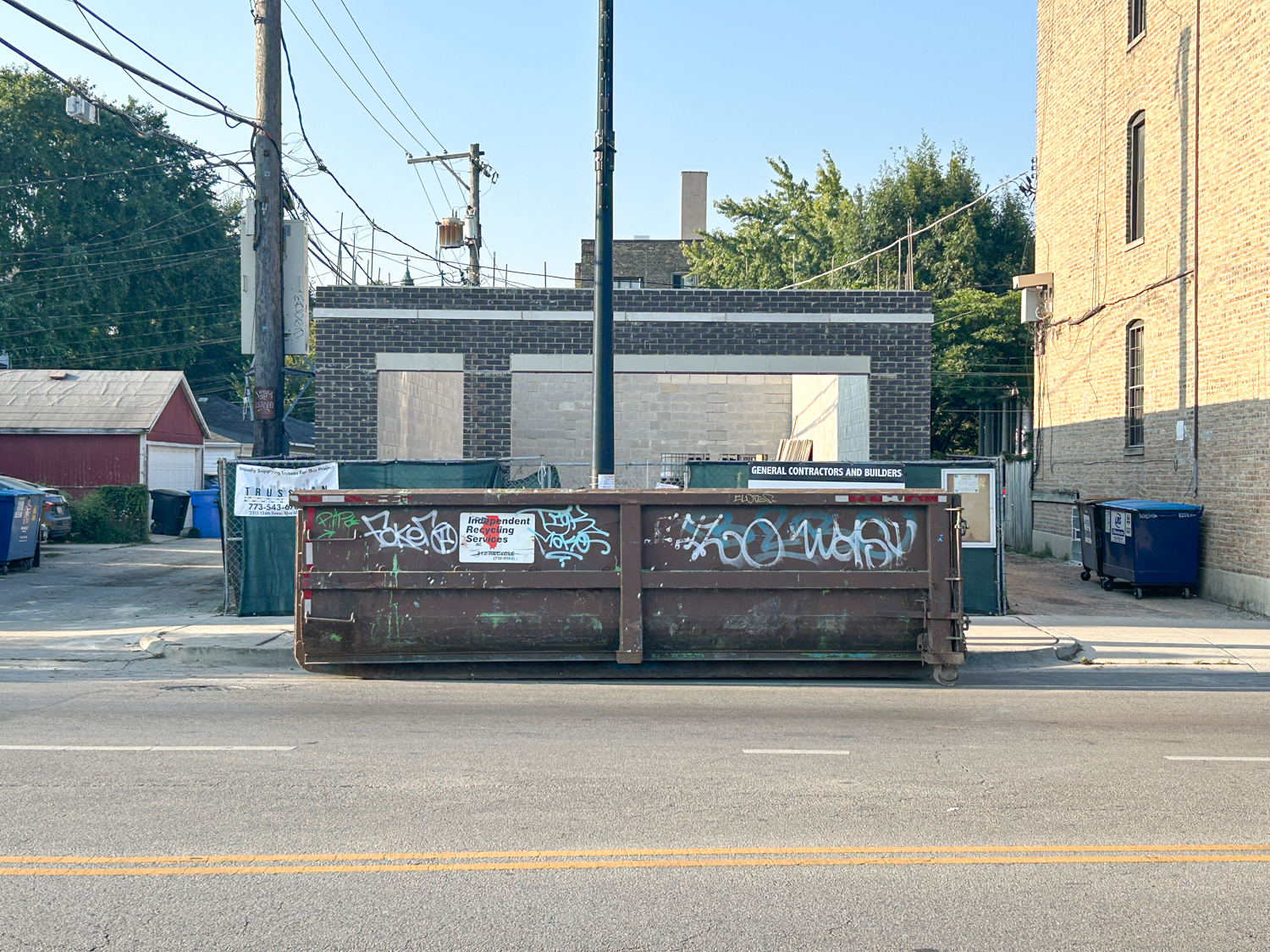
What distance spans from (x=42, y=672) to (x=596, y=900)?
7568 millimetres

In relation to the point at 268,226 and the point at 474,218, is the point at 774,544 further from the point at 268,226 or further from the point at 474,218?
the point at 474,218

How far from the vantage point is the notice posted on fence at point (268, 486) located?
1294cm

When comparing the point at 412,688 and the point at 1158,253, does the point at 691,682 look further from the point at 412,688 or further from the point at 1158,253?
the point at 1158,253

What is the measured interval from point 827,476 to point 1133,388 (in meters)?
8.61

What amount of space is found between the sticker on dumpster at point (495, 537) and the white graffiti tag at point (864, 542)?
7.70 ft

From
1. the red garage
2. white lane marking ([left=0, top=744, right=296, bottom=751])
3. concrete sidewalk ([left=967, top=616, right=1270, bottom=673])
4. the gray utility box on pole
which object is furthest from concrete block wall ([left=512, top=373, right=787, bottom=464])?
white lane marking ([left=0, top=744, right=296, bottom=751])

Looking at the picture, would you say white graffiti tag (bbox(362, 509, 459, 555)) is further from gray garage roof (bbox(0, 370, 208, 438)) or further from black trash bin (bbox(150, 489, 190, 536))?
gray garage roof (bbox(0, 370, 208, 438))

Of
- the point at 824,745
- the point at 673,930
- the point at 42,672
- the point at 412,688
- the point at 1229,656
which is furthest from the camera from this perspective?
the point at 1229,656

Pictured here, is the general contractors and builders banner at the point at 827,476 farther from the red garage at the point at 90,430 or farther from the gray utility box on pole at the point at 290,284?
the red garage at the point at 90,430

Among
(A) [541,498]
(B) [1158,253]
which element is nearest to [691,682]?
(A) [541,498]

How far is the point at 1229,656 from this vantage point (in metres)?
11.0

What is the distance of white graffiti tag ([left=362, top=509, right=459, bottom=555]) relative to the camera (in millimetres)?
9680

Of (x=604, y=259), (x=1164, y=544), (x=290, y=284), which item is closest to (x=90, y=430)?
(x=290, y=284)

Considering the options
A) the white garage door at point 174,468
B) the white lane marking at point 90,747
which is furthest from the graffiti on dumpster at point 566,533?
the white garage door at point 174,468
